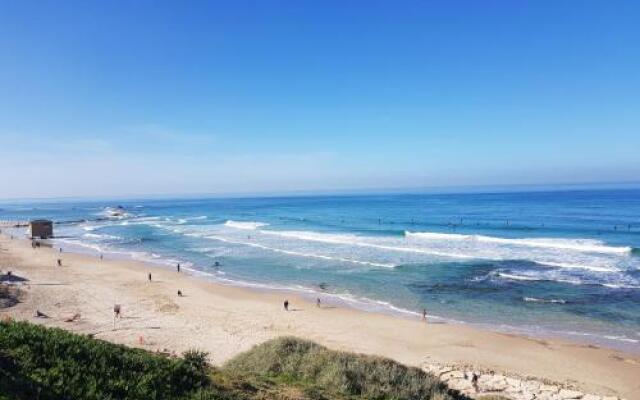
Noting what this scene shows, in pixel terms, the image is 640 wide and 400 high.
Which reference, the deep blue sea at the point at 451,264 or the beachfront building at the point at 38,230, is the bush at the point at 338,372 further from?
the beachfront building at the point at 38,230

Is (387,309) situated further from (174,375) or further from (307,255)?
(174,375)

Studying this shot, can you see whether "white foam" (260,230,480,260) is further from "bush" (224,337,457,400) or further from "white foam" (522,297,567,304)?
"bush" (224,337,457,400)

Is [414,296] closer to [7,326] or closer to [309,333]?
[309,333]

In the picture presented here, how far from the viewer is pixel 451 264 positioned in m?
37.3

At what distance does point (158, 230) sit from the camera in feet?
232

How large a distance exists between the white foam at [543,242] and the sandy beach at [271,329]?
25.5 meters

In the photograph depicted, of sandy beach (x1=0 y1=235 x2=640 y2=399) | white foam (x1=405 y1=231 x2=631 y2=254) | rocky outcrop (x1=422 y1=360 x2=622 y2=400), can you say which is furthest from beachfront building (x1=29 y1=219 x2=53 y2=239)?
rocky outcrop (x1=422 y1=360 x2=622 y2=400)

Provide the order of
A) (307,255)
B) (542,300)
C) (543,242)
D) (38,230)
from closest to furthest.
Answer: (542,300) < (307,255) < (543,242) < (38,230)

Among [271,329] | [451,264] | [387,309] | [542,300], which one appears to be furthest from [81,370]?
[451,264]

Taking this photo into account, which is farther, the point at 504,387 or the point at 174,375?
the point at 504,387

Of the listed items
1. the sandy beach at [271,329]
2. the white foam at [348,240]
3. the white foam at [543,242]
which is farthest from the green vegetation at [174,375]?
the white foam at [543,242]

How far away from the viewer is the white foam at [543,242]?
41.5 metres

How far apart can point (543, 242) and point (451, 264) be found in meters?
14.9

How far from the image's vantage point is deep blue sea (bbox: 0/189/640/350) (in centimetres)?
2453
